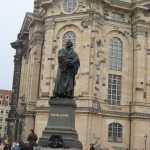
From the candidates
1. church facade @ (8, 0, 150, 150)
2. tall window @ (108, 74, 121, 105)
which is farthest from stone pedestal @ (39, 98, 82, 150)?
tall window @ (108, 74, 121, 105)

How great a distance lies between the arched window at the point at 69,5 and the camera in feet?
161

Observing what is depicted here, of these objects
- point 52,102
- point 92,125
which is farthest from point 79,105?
point 52,102

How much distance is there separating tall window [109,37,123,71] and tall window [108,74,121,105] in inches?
47.5

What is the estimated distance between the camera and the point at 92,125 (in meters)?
45.2

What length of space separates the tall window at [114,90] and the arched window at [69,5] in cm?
848

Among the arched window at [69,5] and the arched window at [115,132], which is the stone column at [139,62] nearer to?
the arched window at [115,132]

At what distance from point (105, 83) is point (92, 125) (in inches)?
224

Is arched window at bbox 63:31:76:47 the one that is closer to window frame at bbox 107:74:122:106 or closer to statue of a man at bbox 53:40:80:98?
window frame at bbox 107:74:122:106

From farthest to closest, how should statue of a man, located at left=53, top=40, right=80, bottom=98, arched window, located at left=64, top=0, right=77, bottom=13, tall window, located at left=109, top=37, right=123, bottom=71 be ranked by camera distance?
tall window, located at left=109, top=37, right=123, bottom=71 → arched window, located at left=64, top=0, right=77, bottom=13 → statue of a man, located at left=53, top=40, right=80, bottom=98

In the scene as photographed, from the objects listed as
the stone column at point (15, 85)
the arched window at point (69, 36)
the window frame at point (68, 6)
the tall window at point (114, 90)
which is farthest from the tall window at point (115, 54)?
the stone column at point (15, 85)

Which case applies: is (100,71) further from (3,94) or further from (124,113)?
(3,94)

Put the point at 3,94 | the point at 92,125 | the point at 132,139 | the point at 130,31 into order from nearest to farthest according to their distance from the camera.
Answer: the point at 92,125 → the point at 132,139 → the point at 130,31 → the point at 3,94

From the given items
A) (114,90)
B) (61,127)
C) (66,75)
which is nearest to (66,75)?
(66,75)

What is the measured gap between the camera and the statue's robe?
20.4m
